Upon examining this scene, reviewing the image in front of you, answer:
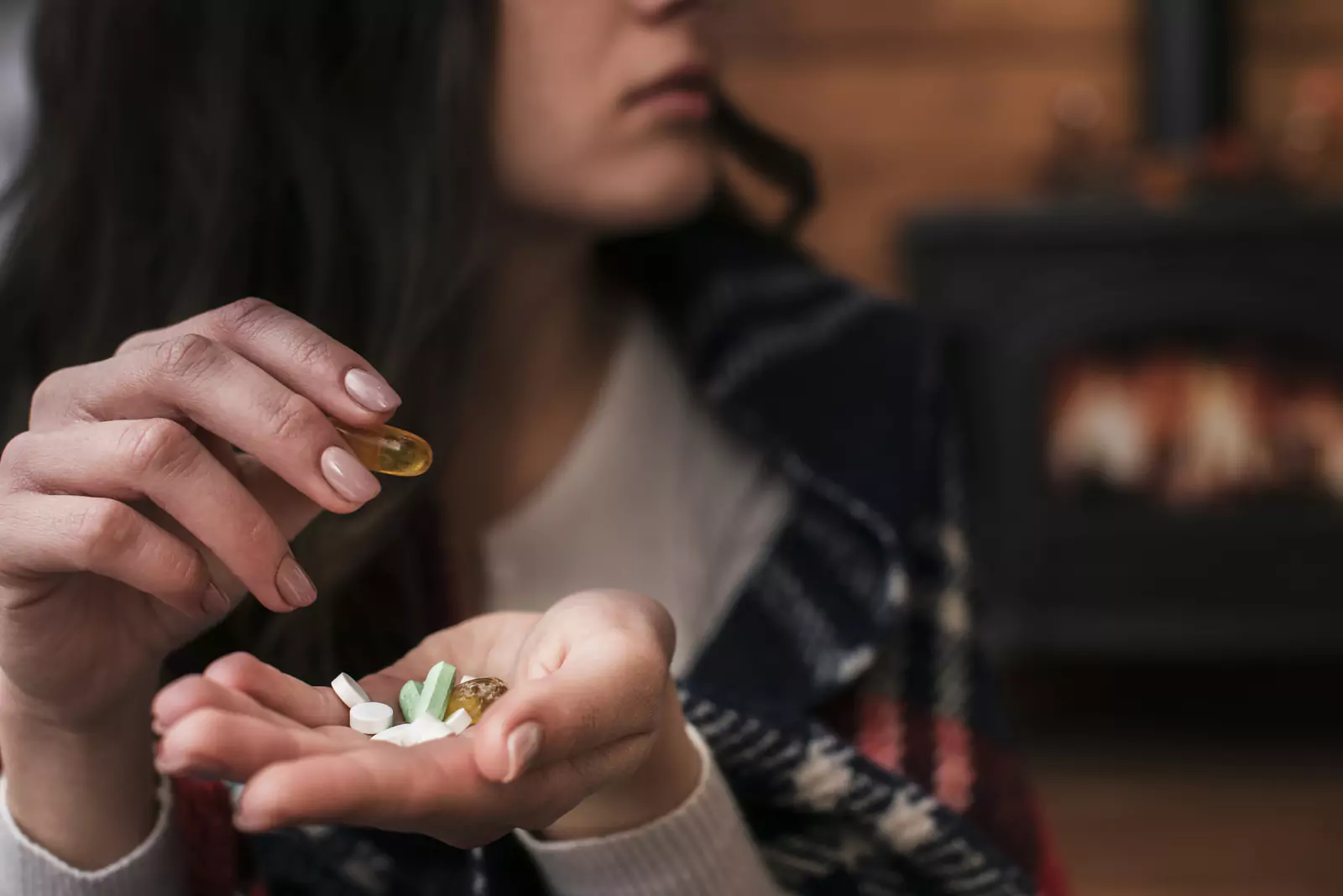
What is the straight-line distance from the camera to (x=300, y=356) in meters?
0.25

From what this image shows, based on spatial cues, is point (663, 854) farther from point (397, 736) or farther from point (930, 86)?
point (930, 86)

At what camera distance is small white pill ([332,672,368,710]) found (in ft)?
0.76

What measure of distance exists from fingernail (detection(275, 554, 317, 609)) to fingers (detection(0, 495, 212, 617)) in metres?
0.02

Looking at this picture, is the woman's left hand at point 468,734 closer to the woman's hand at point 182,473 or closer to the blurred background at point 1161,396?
the woman's hand at point 182,473

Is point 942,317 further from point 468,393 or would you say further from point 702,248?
point 468,393

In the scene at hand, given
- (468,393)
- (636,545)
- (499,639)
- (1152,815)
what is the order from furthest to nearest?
(1152,815) < (636,545) < (468,393) < (499,639)

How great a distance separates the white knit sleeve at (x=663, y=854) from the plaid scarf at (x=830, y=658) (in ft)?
0.03

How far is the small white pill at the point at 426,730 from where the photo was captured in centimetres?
23

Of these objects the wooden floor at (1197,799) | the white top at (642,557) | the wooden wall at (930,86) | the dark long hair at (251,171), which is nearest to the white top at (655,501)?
the white top at (642,557)

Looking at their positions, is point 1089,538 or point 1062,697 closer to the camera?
point 1089,538

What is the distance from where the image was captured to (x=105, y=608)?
292 mm

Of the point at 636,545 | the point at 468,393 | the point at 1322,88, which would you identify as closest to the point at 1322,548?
the point at 1322,88

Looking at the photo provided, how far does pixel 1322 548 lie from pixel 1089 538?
9.4 inches

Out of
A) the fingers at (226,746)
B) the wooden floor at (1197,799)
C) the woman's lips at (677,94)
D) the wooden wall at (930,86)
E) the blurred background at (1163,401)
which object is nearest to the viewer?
the fingers at (226,746)
